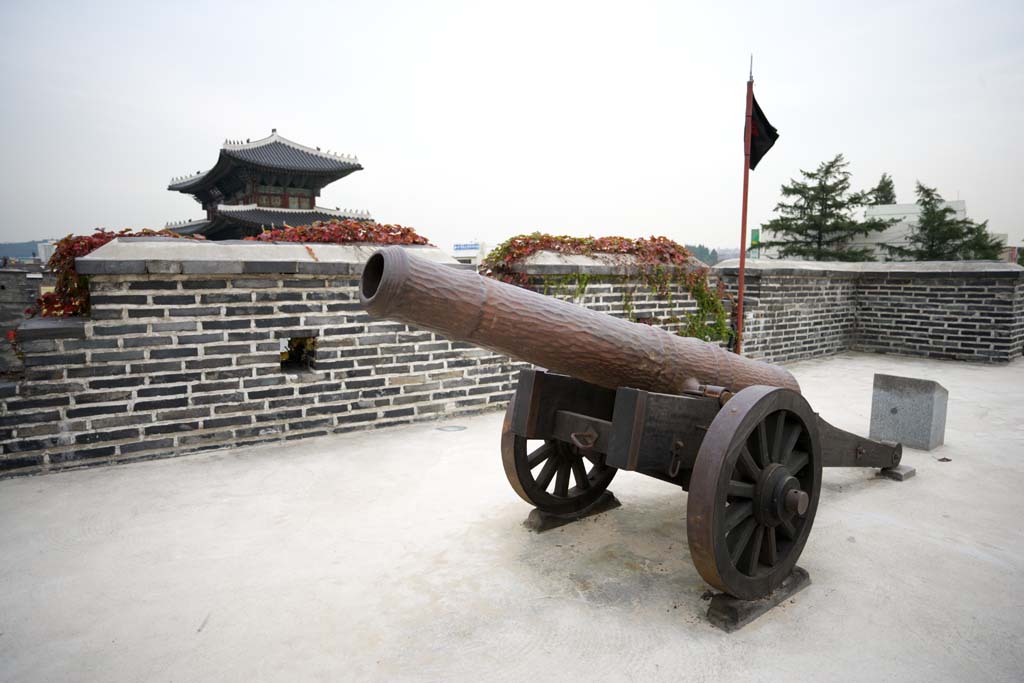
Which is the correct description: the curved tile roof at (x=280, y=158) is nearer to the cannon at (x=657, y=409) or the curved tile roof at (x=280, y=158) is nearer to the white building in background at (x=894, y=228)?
the white building in background at (x=894, y=228)

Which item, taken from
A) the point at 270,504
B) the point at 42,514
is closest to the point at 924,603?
the point at 270,504

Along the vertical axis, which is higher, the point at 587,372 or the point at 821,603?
the point at 587,372

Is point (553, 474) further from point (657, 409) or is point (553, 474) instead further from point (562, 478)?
point (657, 409)

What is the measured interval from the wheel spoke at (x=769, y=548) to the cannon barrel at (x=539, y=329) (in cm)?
66

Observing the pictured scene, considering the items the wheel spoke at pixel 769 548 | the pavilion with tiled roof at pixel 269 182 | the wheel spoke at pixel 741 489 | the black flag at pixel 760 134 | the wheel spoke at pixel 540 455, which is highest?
the pavilion with tiled roof at pixel 269 182

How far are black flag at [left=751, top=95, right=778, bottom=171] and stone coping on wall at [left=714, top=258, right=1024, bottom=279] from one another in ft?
7.05

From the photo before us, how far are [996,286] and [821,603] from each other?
9.13 m

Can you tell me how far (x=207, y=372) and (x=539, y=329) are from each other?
309 cm

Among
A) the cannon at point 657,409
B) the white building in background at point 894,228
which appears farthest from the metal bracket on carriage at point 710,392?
the white building in background at point 894,228

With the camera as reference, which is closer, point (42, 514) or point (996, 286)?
point (42, 514)

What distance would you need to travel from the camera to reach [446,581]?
2.71 metres

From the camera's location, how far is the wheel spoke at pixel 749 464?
7.95ft

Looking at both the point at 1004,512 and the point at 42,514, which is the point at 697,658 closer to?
the point at 1004,512

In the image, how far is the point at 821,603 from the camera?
2.57m
